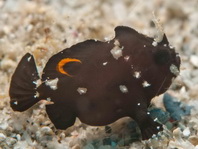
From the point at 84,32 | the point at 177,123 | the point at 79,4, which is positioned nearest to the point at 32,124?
the point at 177,123

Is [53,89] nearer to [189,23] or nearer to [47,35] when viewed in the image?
[47,35]

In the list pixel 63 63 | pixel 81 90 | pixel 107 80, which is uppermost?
pixel 63 63

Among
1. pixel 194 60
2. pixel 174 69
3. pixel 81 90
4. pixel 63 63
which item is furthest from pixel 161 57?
pixel 194 60

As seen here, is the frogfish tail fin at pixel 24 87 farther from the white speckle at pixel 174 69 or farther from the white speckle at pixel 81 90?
the white speckle at pixel 174 69

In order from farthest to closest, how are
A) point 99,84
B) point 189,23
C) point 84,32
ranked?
point 189,23
point 84,32
point 99,84

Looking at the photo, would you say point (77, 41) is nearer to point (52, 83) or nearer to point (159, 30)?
point (52, 83)

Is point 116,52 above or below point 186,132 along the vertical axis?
above

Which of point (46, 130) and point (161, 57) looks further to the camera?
point (46, 130)
